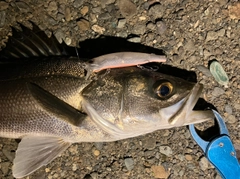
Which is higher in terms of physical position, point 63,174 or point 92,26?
point 92,26

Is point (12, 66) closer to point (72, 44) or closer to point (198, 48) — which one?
point (72, 44)

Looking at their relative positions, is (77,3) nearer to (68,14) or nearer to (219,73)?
(68,14)

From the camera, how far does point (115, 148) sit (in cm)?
370

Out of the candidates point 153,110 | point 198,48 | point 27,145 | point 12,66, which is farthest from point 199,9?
point 27,145

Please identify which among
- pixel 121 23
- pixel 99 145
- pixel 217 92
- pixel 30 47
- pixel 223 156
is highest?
pixel 121 23

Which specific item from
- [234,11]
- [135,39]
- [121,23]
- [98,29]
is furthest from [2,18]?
[234,11]

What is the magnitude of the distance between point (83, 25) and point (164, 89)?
4.23 ft

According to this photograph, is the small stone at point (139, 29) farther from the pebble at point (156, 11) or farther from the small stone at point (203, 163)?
the small stone at point (203, 163)

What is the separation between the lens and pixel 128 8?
3.79m

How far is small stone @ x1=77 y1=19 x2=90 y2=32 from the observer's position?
3787mm

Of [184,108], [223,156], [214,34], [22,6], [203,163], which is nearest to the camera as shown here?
[184,108]

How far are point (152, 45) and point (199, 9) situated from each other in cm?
64

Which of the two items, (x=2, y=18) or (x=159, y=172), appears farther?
(x=2, y=18)

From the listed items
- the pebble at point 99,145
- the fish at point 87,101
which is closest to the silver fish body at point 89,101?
the fish at point 87,101
